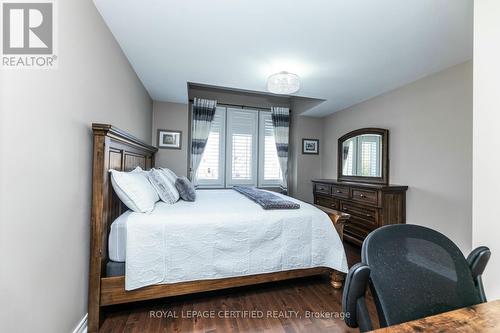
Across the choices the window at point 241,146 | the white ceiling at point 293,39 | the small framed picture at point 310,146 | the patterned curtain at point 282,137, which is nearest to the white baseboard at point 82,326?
the white ceiling at point 293,39

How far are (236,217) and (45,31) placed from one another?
166 cm

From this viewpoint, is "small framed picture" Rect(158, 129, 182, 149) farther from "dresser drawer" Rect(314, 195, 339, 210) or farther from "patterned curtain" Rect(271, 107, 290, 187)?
"dresser drawer" Rect(314, 195, 339, 210)

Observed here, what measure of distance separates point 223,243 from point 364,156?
9.42 ft

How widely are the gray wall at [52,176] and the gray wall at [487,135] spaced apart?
6.98 feet

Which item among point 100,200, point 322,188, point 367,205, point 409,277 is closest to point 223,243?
point 100,200

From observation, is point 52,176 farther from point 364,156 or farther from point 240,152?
point 364,156

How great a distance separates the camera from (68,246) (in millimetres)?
1273

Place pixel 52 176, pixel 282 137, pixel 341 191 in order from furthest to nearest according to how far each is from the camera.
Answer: pixel 282 137, pixel 341 191, pixel 52 176

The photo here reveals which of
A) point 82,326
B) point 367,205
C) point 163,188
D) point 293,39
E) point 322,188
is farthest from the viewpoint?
point 322,188

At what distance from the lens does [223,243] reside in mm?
1764

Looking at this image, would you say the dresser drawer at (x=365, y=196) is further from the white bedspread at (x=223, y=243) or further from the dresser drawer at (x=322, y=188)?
the white bedspread at (x=223, y=243)

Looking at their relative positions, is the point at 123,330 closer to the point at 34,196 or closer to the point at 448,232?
the point at 34,196

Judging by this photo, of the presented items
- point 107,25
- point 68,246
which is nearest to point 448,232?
point 68,246

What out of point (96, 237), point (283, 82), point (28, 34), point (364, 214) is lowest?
point (364, 214)
